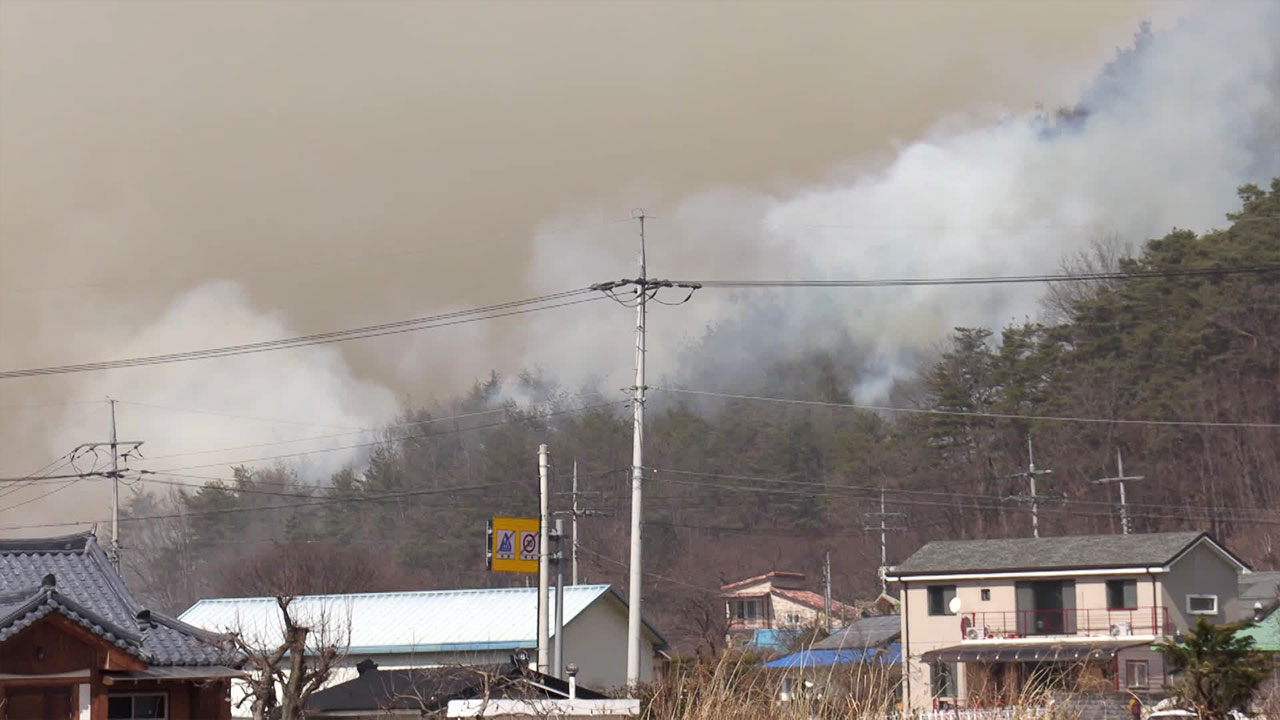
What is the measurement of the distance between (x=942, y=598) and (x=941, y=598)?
0.14ft

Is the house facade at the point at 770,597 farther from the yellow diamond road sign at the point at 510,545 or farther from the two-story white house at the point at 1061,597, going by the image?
the yellow diamond road sign at the point at 510,545

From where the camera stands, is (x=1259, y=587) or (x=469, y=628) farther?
(x=1259, y=587)

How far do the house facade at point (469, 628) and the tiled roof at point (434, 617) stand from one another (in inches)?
1.4

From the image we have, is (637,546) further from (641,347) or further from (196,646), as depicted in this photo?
(196,646)

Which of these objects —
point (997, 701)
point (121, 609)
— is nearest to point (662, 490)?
point (121, 609)

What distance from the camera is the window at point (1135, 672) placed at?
48.7m

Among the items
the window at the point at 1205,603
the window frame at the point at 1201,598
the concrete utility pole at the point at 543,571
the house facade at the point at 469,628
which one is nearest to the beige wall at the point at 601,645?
the house facade at the point at 469,628

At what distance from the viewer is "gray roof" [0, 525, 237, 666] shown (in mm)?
25391

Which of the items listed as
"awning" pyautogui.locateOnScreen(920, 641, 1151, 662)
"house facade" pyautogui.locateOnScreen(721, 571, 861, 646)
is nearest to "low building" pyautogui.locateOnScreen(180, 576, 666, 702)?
"awning" pyautogui.locateOnScreen(920, 641, 1151, 662)

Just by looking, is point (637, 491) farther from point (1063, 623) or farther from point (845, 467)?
point (845, 467)

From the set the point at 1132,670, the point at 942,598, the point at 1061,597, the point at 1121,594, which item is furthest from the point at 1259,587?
the point at 942,598

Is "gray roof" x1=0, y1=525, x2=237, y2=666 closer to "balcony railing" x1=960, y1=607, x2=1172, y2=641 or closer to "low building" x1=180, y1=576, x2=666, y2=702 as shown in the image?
"low building" x1=180, y1=576, x2=666, y2=702

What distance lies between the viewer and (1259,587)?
58.6 meters

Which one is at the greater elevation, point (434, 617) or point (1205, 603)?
point (1205, 603)
